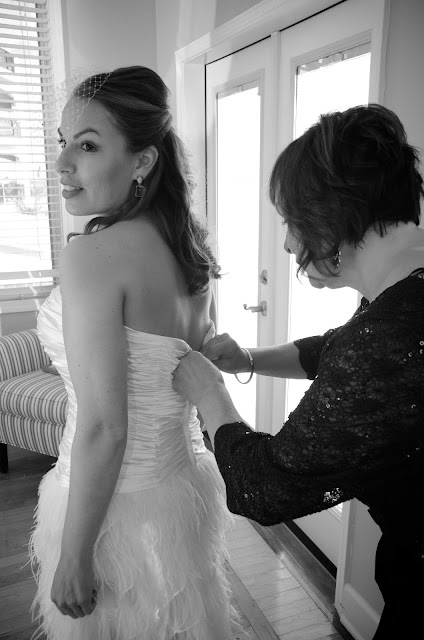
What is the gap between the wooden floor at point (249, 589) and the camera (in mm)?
1839

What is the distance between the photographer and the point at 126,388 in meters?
0.96

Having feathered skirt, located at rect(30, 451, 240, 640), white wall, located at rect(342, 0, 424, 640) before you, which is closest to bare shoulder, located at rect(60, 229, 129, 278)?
feathered skirt, located at rect(30, 451, 240, 640)

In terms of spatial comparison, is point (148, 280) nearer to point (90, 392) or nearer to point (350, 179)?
point (90, 392)

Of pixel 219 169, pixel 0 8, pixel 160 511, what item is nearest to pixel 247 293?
pixel 219 169

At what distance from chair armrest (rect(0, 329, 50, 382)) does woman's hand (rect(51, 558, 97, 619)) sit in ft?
6.96

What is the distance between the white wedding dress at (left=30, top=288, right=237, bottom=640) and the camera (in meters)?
1.03

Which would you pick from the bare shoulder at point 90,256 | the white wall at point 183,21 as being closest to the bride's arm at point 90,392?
the bare shoulder at point 90,256

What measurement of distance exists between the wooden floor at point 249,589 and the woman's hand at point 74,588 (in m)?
0.92

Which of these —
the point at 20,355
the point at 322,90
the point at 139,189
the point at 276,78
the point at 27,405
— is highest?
the point at 276,78

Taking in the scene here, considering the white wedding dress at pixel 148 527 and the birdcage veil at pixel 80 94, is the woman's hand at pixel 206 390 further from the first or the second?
the birdcage veil at pixel 80 94

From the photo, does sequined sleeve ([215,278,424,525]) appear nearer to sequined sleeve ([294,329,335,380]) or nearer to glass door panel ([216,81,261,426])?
sequined sleeve ([294,329,335,380])

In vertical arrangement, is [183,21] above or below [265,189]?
above

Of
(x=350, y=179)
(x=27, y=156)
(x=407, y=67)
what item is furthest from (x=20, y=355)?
(x=350, y=179)

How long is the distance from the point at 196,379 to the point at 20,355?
227 cm
